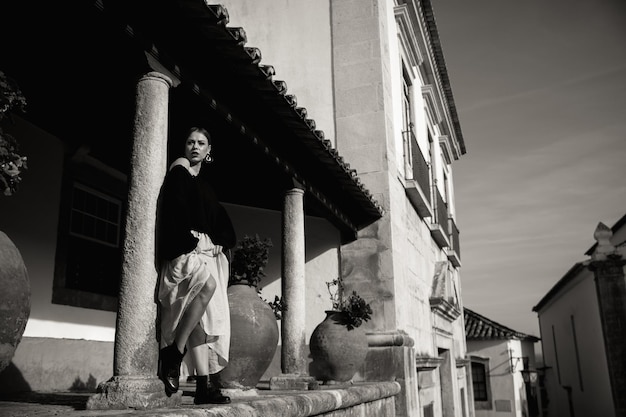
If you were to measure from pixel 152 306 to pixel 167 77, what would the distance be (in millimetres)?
1444

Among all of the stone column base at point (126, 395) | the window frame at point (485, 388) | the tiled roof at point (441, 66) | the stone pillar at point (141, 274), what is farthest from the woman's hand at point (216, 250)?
the window frame at point (485, 388)

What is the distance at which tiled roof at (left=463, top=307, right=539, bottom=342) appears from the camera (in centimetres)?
2600

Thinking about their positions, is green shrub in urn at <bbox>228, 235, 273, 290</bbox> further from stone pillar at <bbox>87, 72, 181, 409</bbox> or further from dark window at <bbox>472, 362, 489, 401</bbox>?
dark window at <bbox>472, 362, 489, 401</bbox>

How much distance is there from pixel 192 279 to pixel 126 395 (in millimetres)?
706

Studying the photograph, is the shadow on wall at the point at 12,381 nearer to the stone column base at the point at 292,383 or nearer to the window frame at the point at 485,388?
the stone column base at the point at 292,383

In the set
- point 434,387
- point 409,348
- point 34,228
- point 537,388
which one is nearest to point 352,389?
point 409,348

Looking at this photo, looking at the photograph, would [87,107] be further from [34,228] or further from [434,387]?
[434,387]

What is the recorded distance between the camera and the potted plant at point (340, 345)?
244 inches

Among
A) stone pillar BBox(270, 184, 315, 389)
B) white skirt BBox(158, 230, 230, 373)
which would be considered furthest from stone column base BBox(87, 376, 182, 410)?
stone pillar BBox(270, 184, 315, 389)

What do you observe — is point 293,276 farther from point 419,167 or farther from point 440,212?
point 440,212

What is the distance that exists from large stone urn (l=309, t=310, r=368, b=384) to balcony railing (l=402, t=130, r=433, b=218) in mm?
3484

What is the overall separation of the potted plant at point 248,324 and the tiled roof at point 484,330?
76.3 ft

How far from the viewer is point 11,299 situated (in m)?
2.22

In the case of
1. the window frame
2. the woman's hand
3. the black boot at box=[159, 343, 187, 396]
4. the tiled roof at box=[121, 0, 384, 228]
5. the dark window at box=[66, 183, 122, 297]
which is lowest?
the window frame
